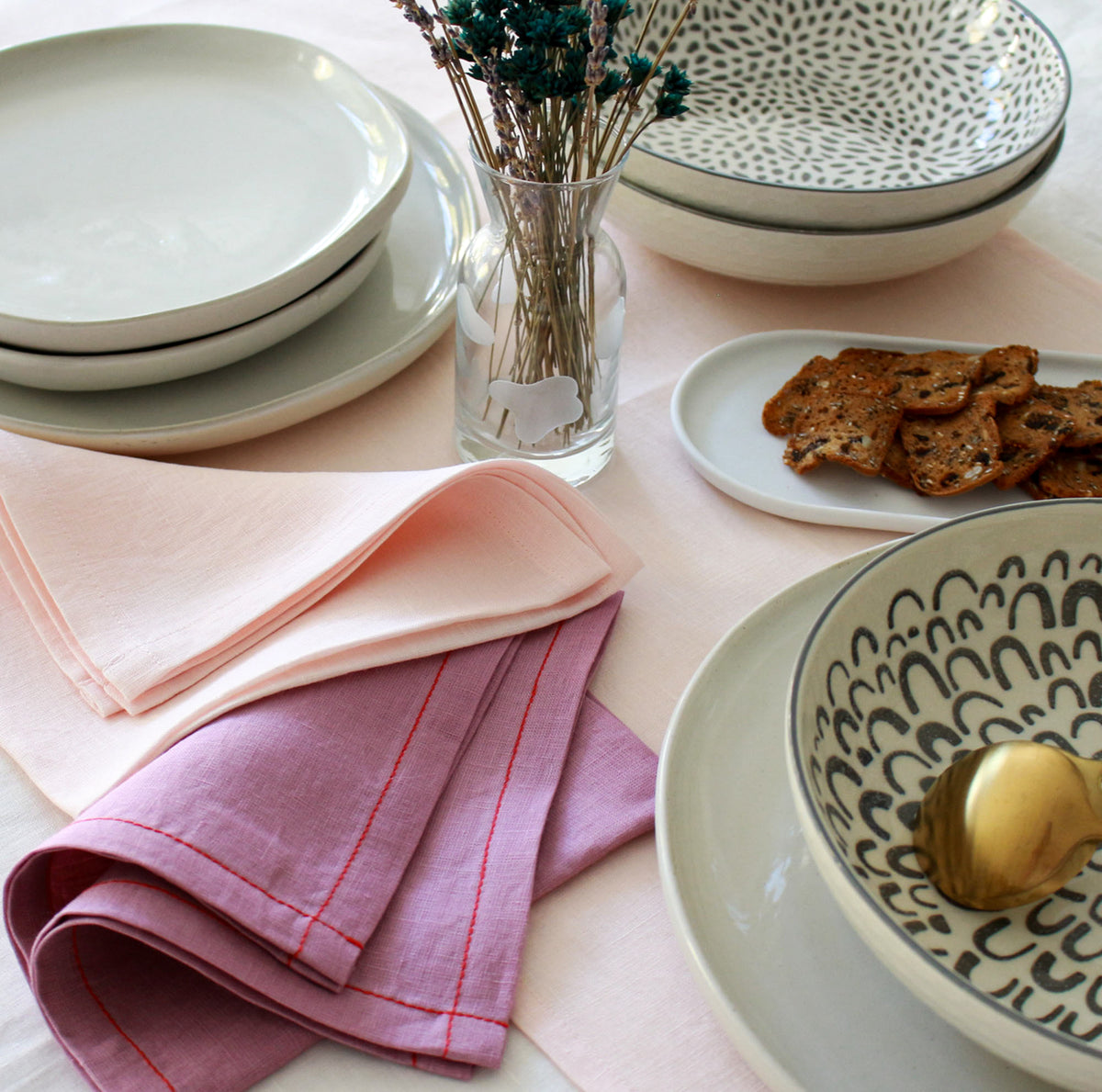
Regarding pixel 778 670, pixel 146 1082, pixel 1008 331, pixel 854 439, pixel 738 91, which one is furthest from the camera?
pixel 738 91

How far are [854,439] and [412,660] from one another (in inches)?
11.4

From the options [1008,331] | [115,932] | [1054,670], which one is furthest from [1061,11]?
[115,932]

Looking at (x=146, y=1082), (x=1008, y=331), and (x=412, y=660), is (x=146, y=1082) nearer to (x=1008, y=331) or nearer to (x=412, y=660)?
(x=412, y=660)

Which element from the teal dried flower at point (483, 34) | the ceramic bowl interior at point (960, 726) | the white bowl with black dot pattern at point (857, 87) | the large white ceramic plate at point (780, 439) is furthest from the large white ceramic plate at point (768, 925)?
the white bowl with black dot pattern at point (857, 87)

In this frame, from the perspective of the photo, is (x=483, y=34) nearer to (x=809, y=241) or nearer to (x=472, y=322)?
(x=472, y=322)

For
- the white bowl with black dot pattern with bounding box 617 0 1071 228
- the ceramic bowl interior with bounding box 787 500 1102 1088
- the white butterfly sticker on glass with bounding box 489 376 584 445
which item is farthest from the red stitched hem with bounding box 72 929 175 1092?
the white bowl with black dot pattern with bounding box 617 0 1071 228

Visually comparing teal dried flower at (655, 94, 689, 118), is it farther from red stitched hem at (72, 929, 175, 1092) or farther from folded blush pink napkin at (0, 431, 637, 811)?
red stitched hem at (72, 929, 175, 1092)

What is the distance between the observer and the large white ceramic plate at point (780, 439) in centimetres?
65

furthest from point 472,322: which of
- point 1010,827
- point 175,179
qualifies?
point 1010,827

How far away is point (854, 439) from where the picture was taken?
0.65 metres

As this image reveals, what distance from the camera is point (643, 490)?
68cm

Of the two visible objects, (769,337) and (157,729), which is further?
(769,337)

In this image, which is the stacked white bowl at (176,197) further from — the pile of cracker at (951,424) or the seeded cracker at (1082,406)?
the seeded cracker at (1082,406)

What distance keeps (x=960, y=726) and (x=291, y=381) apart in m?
0.43
